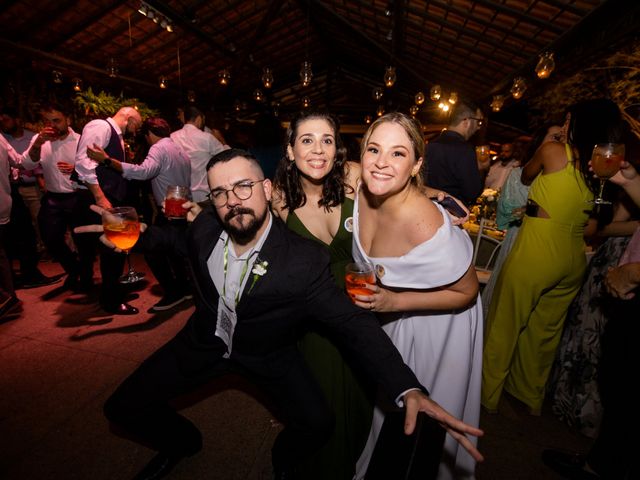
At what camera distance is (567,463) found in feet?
6.91

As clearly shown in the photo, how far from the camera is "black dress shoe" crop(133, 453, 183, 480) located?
192cm

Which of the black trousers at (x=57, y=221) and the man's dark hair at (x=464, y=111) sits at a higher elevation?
the man's dark hair at (x=464, y=111)

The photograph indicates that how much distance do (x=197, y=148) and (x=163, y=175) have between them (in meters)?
0.86

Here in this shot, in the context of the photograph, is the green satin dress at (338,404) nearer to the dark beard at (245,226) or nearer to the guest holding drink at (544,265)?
the dark beard at (245,226)

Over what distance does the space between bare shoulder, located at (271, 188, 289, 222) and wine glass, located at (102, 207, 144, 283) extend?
3.09 feet

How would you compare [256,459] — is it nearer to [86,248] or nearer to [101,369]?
[101,369]

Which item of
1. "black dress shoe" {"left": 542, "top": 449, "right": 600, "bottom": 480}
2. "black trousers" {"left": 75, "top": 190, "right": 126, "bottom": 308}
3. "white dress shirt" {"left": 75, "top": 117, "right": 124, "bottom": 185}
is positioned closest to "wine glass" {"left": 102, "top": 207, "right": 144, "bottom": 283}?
"black trousers" {"left": 75, "top": 190, "right": 126, "bottom": 308}

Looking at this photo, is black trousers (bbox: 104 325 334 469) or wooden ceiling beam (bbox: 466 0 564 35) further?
wooden ceiling beam (bbox: 466 0 564 35)

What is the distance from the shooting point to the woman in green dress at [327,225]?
1933 mm

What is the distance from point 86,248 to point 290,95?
1683cm

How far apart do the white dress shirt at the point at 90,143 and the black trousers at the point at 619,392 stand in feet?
15.4

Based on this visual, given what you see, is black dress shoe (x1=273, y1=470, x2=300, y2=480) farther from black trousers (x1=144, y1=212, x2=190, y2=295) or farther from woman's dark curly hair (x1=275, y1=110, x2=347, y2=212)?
black trousers (x1=144, y1=212, x2=190, y2=295)

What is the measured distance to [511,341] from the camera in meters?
2.61

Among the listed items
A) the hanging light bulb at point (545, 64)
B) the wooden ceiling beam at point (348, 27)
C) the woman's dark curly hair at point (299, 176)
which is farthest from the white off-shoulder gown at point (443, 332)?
the wooden ceiling beam at point (348, 27)
